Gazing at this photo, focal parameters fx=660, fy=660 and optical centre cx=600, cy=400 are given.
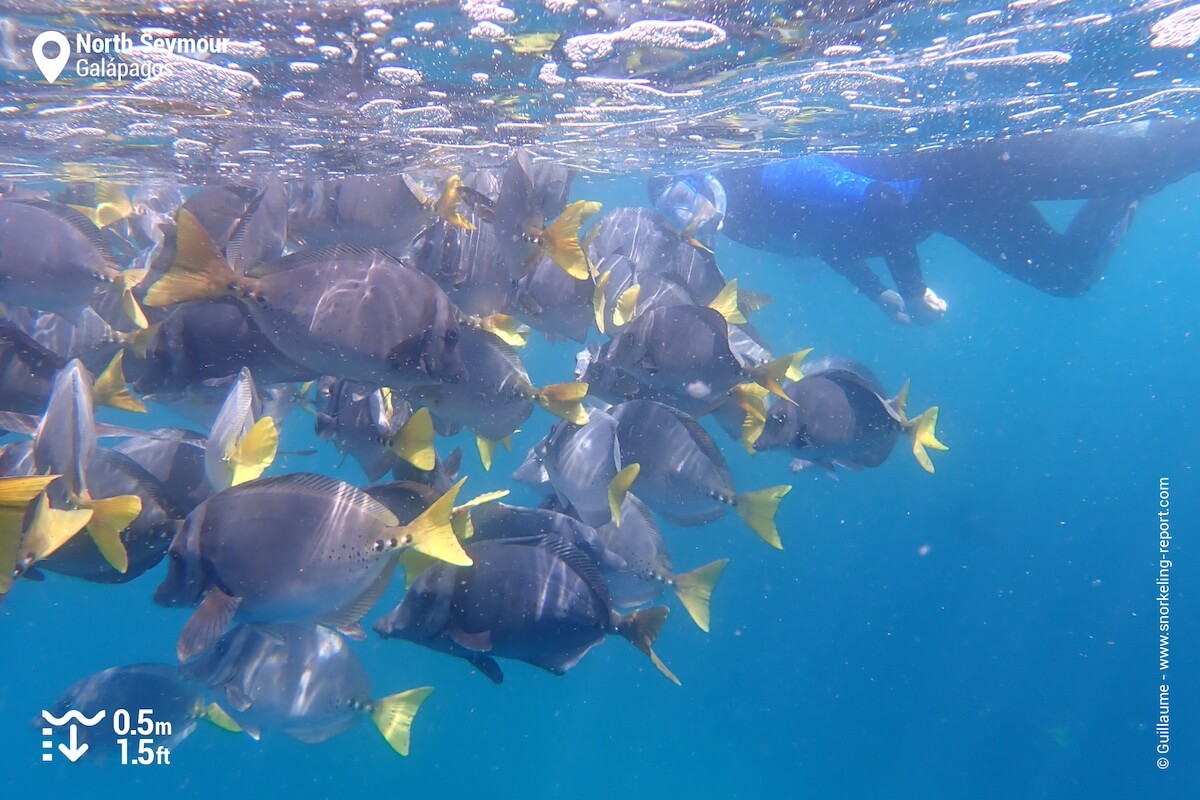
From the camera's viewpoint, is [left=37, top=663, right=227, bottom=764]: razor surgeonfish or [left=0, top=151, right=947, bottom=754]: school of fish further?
[left=37, top=663, right=227, bottom=764]: razor surgeonfish

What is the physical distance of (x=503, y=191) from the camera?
5082 millimetres

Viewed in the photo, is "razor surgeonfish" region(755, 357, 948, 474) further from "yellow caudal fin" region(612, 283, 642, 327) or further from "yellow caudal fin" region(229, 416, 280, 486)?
"yellow caudal fin" region(229, 416, 280, 486)

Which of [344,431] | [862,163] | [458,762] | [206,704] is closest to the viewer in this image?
→ [344,431]

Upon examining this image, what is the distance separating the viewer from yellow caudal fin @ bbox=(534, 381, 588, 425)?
4.25m

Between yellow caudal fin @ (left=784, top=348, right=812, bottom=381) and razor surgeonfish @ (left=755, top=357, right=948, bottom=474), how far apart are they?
160mm

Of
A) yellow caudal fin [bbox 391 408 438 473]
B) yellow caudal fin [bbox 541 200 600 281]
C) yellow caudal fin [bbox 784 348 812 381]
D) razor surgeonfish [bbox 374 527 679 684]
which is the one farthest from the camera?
yellow caudal fin [bbox 784 348 812 381]

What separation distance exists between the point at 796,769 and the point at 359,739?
636 inches

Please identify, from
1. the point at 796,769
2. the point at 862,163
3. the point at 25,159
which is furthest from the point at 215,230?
the point at 796,769

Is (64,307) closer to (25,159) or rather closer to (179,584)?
(179,584)

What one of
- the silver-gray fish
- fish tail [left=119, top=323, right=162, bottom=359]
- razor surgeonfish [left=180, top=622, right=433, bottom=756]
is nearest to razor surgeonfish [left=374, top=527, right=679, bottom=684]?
the silver-gray fish

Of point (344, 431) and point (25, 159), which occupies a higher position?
point (25, 159)

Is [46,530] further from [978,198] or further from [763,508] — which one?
[978,198]

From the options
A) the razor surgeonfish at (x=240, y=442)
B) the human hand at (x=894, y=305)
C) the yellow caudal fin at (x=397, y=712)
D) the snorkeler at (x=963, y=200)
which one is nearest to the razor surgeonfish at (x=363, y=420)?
the razor surgeonfish at (x=240, y=442)

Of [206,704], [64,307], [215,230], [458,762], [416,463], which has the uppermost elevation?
[215,230]
